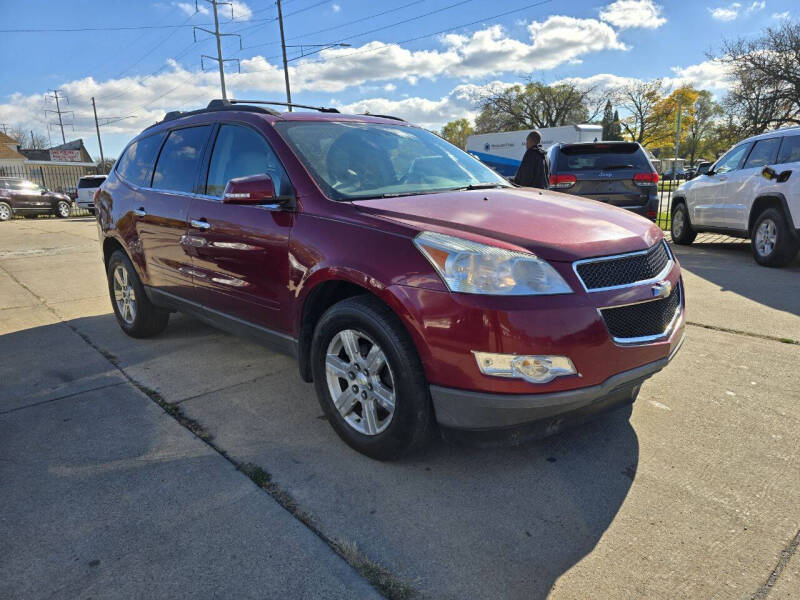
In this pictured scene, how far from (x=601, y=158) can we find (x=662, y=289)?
6738 millimetres

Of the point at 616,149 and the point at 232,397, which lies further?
the point at 616,149

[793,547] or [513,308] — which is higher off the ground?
[513,308]

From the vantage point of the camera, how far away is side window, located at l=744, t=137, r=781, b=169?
755cm

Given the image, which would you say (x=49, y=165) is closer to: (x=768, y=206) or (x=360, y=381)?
(x=768, y=206)

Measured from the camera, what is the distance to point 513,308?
2.24 meters

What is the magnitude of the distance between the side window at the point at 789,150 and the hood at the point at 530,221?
5663 millimetres

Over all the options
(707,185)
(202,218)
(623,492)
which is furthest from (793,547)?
(707,185)

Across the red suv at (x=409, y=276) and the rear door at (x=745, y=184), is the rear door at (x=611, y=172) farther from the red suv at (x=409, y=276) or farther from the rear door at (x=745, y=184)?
the red suv at (x=409, y=276)

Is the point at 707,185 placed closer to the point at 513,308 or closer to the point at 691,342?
the point at 691,342

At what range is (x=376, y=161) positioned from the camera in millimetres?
3453

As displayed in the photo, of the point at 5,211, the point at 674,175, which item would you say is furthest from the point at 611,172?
the point at 674,175

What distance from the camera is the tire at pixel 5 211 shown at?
73.2ft

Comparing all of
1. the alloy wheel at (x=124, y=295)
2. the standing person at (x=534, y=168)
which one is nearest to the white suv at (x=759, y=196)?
the standing person at (x=534, y=168)

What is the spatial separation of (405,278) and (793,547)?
70.9 inches
